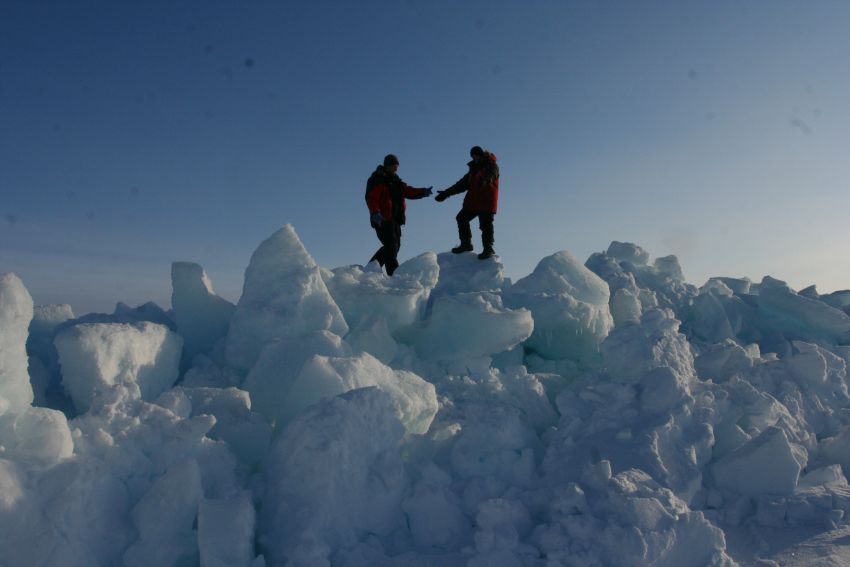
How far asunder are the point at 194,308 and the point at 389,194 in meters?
2.80

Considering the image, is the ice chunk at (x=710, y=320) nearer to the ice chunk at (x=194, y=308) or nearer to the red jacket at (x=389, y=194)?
the red jacket at (x=389, y=194)

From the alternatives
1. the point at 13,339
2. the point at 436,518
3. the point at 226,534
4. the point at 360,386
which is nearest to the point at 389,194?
the point at 360,386

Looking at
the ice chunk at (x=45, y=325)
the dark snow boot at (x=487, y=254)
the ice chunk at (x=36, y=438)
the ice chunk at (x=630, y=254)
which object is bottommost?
the ice chunk at (x=36, y=438)

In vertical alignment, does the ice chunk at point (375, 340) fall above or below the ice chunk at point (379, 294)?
below

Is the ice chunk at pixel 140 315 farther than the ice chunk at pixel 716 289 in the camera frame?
No

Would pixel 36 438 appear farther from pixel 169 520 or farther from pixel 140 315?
pixel 140 315

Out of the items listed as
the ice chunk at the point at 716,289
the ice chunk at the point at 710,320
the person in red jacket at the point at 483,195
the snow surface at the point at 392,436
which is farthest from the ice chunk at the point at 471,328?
the ice chunk at the point at 716,289

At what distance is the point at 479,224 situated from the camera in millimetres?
6551

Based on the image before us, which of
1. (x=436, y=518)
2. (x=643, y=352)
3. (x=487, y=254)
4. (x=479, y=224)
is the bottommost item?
(x=436, y=518)

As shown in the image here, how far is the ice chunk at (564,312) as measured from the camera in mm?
5191

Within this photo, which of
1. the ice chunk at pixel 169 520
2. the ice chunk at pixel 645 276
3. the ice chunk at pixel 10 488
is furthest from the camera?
the ice chunk at pixel 645 276

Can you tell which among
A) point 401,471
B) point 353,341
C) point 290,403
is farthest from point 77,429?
point 353,341

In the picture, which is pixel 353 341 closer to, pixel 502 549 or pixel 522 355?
pixel 522 355

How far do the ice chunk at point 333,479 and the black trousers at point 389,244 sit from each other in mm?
3910
